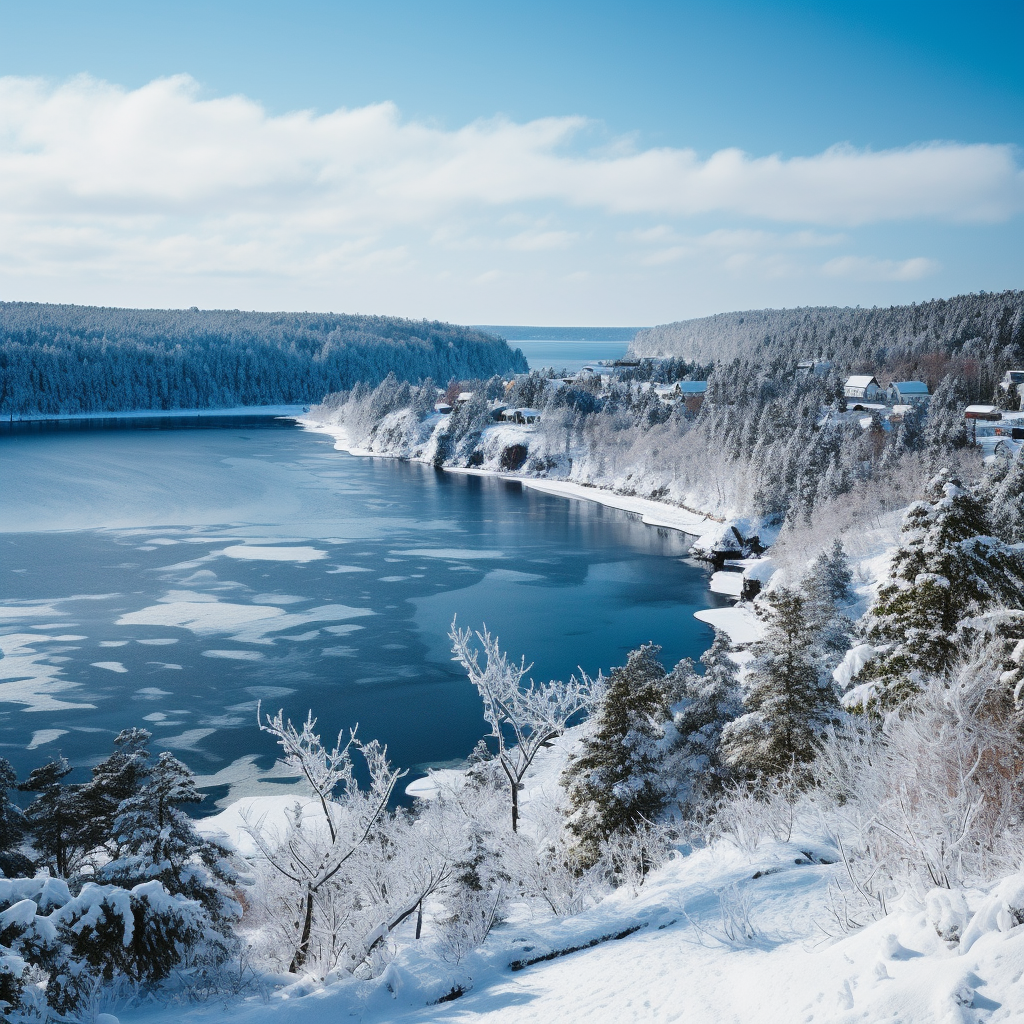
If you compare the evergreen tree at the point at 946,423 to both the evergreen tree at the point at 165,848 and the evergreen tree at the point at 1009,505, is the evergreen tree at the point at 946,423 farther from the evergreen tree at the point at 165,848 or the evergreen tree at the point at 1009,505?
the evergreen tree at the point at 165,848

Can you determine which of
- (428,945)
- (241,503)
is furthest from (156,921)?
(241,503)

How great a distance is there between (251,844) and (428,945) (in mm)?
11044

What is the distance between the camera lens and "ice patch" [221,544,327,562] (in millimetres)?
53566

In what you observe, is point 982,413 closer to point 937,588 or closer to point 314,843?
point 937,588

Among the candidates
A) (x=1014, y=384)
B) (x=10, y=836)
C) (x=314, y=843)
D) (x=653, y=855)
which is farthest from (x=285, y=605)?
(x=1014, y=384)

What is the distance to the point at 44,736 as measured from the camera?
27.6 metres

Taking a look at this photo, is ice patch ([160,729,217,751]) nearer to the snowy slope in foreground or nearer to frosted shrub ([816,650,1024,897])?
the snowy slope in foreground

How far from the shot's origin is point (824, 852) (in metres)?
12.2

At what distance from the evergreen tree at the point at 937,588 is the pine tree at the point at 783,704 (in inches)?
114

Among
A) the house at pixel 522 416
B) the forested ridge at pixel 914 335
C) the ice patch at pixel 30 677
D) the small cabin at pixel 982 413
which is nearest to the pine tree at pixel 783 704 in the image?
the ice patch at pixel 30 677

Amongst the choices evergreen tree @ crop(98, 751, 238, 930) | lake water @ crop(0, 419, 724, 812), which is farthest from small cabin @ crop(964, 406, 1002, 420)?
evergreen tree @ crop(98, 751, 238, 930)

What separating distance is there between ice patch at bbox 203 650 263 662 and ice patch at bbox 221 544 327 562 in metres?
17.4

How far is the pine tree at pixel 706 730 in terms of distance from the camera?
20.4 meters

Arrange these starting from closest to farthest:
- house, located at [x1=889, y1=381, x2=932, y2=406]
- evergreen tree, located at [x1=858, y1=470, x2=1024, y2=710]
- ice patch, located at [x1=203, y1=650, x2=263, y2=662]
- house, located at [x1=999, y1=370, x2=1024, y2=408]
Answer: evergreen tree, located at [x1=858, y1=470, x2=1024, y2=710] < ice patch, located at [x1=203, y1=650, x2=263, y2=662] < house, located at [x1=999, y1=370, x2=1024, y2=408] < house, located at [x1=889, y1=381, x2=932, y2=406]
